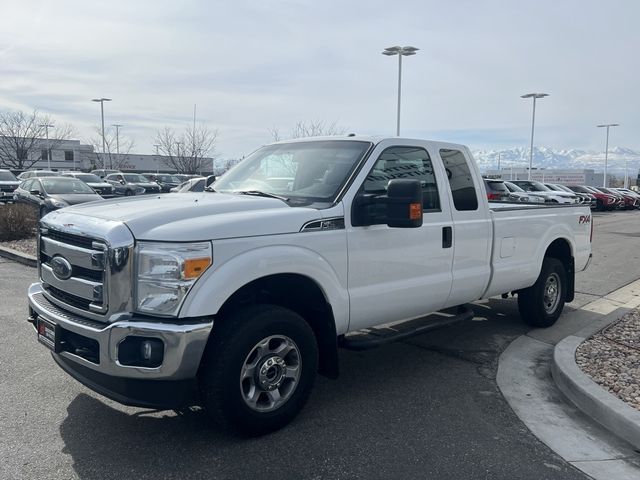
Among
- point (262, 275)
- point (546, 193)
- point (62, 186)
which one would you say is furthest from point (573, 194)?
point (262, 275)

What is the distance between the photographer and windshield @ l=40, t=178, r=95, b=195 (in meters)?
16.4

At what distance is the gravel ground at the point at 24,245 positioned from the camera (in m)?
11.2

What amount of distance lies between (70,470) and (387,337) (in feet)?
8.11

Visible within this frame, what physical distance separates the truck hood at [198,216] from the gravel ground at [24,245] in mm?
7878

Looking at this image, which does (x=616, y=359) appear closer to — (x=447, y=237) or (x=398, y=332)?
(x=447, y=237)

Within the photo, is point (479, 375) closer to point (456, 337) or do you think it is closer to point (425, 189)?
point (456, 337)

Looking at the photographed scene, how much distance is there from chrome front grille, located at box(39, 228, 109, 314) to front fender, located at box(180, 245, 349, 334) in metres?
0.57

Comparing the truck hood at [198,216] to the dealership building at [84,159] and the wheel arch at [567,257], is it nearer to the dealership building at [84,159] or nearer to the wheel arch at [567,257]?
the wheel arch at [567,257]

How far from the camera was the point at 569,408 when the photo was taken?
14.7 ft

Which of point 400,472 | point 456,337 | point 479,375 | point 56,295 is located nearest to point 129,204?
point 56,295

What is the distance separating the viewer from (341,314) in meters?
4.19

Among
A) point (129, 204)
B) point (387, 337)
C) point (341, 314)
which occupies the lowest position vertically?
point (387, 337)

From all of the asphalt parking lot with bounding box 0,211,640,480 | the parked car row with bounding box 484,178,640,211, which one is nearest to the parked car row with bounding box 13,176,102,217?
the asphalt parking lot with bounding box 0,211,640,480

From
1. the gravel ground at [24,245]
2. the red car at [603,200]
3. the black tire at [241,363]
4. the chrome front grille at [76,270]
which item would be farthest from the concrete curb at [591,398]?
the red car at [603,200]
